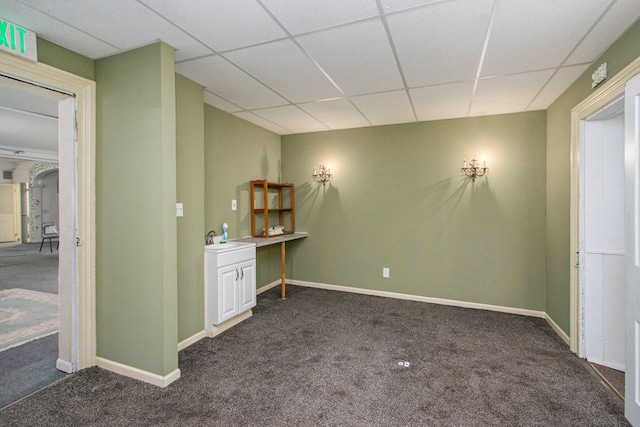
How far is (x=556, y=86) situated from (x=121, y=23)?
3.71 meters

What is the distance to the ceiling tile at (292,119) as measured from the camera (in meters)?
3.68

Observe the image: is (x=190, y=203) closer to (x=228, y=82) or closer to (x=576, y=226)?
(x=228, y=82)

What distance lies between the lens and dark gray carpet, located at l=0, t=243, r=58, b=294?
4.85 m

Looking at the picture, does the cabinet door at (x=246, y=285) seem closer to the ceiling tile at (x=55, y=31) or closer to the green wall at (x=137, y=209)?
the green wall at (x=137, y=209)

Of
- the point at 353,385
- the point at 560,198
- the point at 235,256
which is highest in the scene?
the point at 560,198

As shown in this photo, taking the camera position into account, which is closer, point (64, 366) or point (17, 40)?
point (17, 40)

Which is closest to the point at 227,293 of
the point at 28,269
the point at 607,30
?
the point at 607,30

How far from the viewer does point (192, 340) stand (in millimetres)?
2867

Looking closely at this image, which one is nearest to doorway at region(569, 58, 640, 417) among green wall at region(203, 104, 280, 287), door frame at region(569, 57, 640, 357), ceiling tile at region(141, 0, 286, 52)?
door frame at region(569, 57, 640, 357)

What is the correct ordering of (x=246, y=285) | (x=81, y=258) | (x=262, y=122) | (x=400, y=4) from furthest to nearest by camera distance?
(x=262, y=122) → (x=246, y=285) → (x=81, y=258) → (x=400, y=4)

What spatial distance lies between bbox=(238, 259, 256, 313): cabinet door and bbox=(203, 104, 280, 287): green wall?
603mm

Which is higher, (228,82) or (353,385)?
(228,82)

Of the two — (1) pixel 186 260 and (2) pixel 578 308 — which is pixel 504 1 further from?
(1) pixel 186 260

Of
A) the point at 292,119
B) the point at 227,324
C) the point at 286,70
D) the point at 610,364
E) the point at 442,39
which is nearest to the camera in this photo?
the point at 442,39
